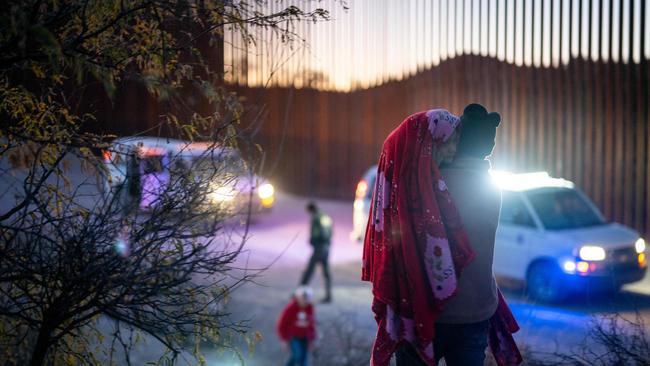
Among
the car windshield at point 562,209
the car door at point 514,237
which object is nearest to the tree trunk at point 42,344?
the car door at point 514,237

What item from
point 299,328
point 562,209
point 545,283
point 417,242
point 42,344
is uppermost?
point 417,242

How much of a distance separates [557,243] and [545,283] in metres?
0.57

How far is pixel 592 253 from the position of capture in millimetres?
8266

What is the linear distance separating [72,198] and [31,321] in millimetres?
698

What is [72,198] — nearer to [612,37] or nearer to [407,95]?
[612,37]

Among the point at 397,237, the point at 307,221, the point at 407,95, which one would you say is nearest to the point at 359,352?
the point at 397,237

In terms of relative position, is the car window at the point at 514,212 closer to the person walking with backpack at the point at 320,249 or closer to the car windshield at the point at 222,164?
the person walking with backpack at the point at 320,249

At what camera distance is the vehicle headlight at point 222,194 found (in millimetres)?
3734

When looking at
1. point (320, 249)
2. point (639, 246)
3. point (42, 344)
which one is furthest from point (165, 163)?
point (320, 249)

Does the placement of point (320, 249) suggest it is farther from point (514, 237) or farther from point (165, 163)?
point (165, 163)

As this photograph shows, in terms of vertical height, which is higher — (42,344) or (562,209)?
(562,209)

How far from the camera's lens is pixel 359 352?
8.07 m

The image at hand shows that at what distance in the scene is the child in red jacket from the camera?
28.7 feet

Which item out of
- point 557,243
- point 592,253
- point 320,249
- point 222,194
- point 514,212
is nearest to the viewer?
point 222,194
